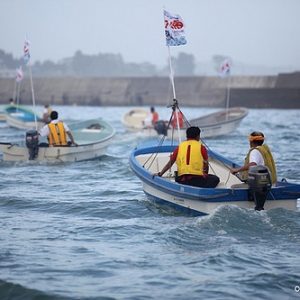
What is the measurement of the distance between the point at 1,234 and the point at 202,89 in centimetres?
6441

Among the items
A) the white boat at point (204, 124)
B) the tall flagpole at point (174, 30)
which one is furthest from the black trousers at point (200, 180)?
the white boat at point (204, 124)

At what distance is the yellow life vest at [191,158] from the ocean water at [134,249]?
0.82m

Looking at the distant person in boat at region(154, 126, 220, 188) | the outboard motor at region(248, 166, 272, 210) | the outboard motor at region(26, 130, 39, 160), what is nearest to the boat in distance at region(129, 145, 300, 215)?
the outboard motor at region(248, 166, 272, 210)

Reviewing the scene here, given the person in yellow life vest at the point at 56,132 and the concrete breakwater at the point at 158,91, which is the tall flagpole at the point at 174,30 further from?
the concrete breakwater at the point at 158,91

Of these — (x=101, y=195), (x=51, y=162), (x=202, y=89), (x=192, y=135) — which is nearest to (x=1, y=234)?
(x=192, y=135)

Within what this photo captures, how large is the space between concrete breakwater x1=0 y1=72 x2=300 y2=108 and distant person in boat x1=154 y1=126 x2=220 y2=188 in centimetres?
4882

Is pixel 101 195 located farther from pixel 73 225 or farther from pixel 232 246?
pixel 232 246

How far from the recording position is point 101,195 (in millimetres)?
15469

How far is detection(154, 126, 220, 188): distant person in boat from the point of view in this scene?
39.4 feet

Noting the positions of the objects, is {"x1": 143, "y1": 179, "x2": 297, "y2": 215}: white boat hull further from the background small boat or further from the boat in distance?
Result: the background small boat

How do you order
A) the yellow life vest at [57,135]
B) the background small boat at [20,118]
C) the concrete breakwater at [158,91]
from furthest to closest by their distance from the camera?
the concrete breakwater at [158,91], the background small boat at [20,118], the yellow life vest at [57,135]

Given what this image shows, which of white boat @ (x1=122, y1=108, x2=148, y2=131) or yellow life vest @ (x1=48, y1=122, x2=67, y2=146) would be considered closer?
yellow life vest @ (x1=48, y1=122, x2=67, y2=146)

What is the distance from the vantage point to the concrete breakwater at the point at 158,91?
2404 inches

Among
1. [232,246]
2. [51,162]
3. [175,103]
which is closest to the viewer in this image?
[232,246]
